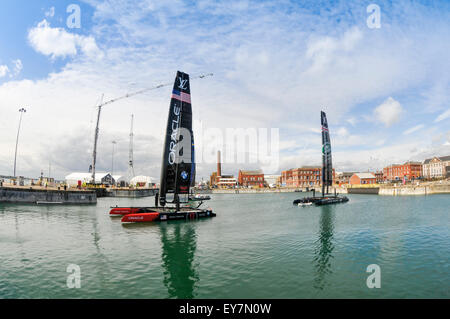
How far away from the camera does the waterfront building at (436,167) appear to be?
159875mm

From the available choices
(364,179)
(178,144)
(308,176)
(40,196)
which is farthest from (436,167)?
(40,196)

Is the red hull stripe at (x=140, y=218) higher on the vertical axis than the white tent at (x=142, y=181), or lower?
lower

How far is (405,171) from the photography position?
168 metres

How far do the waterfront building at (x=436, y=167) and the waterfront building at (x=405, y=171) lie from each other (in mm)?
8972

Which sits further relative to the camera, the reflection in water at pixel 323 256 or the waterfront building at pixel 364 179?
the waterfront building at pixel 364 179

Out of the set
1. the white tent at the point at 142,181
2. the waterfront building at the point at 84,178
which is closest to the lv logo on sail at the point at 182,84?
the waterfront building at the point at 84,178

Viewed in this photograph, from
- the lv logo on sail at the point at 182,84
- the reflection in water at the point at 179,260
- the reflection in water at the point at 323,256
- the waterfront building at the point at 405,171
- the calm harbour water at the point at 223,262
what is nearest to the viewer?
the calm harbour water at the point at 223,262

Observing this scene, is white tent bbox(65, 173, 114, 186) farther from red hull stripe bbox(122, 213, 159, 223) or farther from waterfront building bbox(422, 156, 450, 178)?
waterfront building bbox(422, 156, 450, 178)

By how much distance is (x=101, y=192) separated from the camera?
3615 inches

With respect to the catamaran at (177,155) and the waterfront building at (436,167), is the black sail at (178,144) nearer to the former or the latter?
the catamaran at (177,155)

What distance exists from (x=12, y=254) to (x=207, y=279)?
14843mm

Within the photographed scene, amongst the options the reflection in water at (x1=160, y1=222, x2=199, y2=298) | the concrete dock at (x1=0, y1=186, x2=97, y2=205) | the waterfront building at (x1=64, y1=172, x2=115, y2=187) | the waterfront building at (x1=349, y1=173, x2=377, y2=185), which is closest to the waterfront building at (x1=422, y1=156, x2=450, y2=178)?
the waterfront building at (x1=349, y1=173, x2=377, y2=185)
